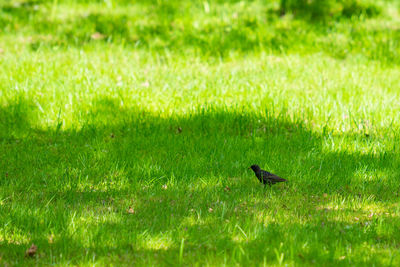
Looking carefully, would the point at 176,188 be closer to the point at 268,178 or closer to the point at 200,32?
the point at 268,178

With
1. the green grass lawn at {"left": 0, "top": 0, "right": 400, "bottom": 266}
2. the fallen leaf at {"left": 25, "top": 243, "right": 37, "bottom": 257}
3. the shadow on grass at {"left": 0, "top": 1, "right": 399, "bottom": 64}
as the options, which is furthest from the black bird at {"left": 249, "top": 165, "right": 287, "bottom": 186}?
the shadow on grass at {"left": 0, "top": 1, "right": 399, "bottom": 64}

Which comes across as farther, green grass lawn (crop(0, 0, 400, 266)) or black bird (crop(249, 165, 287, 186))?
black bird (crop(249, 165, 287, 186))

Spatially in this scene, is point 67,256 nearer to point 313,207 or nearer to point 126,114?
point 313,207

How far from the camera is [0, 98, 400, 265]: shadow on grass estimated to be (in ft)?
11.7

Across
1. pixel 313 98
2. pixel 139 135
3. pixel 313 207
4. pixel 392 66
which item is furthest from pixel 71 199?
pixel 392 66

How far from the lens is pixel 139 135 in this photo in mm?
5984

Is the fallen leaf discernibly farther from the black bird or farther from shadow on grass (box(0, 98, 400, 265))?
the black bird

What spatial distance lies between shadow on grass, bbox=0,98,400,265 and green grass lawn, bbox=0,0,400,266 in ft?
0.06

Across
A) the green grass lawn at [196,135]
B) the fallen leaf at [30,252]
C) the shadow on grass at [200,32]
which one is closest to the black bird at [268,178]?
the green grass lawn at [196,135]

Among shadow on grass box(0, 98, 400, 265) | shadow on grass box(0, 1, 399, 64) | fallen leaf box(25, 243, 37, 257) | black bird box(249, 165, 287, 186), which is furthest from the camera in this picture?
shadow on grass box(0, 1, 399, 64)

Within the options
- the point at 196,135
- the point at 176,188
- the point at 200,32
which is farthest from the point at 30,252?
the point at 200,32

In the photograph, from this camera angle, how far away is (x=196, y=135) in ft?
19.7

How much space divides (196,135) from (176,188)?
147 cm

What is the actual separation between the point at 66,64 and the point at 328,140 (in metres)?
4.43
